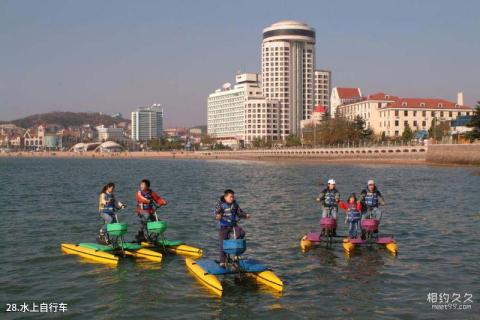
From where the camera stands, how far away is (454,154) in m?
90.0

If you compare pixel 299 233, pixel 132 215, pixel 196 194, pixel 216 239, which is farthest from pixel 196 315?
pixel 196 194

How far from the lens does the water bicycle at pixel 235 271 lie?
47.6ft

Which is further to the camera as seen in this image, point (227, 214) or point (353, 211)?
point (353, 211)

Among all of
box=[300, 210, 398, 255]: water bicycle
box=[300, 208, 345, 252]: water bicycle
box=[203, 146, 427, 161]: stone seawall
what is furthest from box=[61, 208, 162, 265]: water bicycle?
box=[203, 146, 427, 161]: stone seawall

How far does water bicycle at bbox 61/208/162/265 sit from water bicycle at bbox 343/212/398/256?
22.3ft

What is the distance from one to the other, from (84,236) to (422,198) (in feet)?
85.9

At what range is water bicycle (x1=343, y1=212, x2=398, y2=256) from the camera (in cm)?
1934

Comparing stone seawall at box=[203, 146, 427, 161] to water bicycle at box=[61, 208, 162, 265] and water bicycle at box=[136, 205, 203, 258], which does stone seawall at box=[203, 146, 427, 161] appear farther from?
water bicycle at box=[61, 208, 162, 265]

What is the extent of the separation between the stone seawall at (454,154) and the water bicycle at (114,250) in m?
76.8

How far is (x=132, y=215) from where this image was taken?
3114 cm

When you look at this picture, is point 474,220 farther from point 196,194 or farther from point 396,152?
point 396,152

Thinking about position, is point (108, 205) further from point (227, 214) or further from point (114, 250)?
point (227, 214)

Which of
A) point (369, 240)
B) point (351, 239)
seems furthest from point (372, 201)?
point (351, 239)

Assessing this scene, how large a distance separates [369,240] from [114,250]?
30.2 feet
